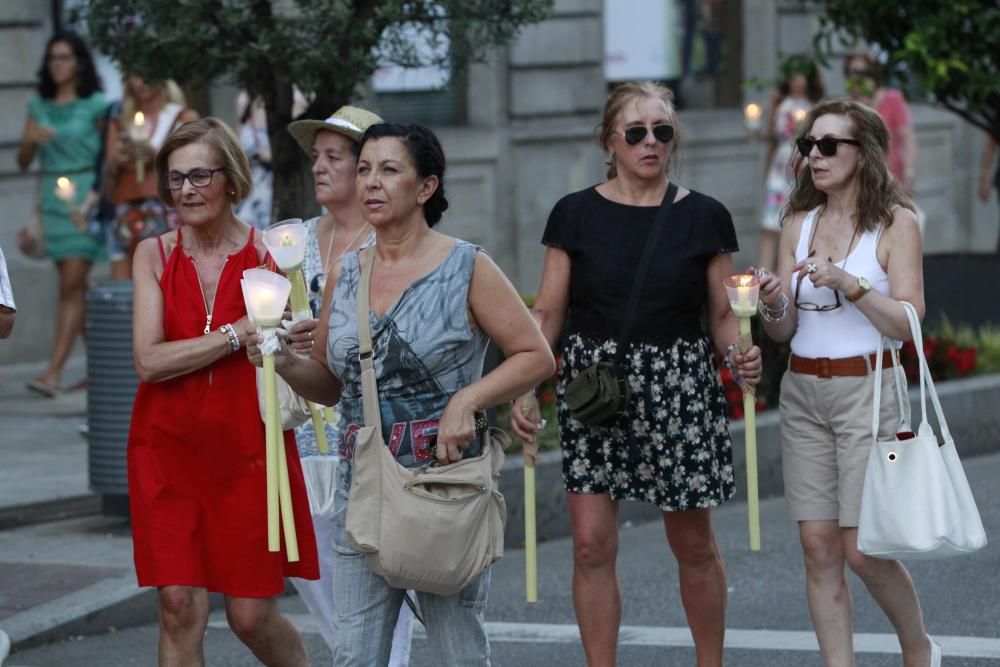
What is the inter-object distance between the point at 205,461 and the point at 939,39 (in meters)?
Result: 8.20

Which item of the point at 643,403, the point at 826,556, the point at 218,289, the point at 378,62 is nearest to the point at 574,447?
the point at 643,403

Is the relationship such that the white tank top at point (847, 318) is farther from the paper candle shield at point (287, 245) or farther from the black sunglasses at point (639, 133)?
the paper candle shield at point (287, 245)

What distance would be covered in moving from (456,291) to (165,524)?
114cm

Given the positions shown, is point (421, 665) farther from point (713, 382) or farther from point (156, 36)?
point (156, 36)

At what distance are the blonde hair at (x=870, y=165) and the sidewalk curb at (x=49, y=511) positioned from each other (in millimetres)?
4295

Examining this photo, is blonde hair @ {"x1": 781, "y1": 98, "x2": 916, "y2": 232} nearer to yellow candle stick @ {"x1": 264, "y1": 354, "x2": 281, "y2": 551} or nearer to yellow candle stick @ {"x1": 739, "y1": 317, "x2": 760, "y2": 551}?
yellow candle stick @ {"x1": 739, "y1": 317, "x2": 760, "y2": 551}

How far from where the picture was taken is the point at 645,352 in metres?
5.92

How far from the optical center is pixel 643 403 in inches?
233

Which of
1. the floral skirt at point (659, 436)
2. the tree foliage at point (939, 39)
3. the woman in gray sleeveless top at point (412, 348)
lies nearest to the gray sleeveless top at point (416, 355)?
the woman in gray sleeveless top at point (412, 348)

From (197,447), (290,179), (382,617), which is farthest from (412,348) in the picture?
(290,179)

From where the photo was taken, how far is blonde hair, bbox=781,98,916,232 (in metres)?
5.93

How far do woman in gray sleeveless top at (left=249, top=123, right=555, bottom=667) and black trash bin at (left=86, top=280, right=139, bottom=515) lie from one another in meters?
3.59

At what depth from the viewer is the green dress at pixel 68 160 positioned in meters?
12.3

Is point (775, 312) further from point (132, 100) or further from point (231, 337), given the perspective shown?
point (132, 100)
